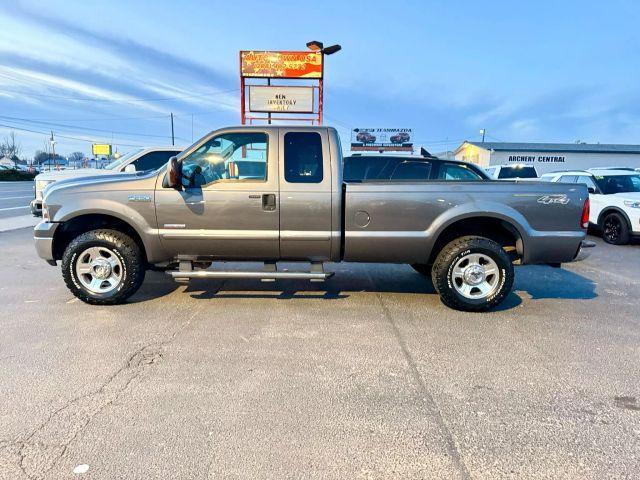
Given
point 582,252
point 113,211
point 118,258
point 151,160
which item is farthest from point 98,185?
point 582,252

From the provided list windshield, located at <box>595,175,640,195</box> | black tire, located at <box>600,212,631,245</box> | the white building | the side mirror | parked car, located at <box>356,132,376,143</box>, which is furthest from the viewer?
parked car, located at <box>356,132,376,143</box>

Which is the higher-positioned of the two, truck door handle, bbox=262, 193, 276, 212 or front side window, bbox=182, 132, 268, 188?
front side window, bbox=182, 132, 268, 188

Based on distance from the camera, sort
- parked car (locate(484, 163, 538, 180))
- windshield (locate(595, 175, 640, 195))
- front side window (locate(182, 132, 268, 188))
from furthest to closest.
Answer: parked car (locate(484, 163, 538, 180)) → windshield (locate(595, 175, 640, 195)) → front side window (locate(182, 132, 268, 188))

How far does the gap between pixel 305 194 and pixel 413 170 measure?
314cm

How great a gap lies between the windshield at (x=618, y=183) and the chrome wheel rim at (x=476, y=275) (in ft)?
24.8

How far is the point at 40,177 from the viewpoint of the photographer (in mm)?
9203

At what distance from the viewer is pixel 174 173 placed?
4.09 metres

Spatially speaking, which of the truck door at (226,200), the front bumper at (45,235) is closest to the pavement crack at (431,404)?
the truck door at (226,200)

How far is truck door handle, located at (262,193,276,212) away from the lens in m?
4.33

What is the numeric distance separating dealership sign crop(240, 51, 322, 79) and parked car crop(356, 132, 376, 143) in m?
23.5

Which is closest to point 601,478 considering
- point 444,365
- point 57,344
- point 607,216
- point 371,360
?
point 444,365

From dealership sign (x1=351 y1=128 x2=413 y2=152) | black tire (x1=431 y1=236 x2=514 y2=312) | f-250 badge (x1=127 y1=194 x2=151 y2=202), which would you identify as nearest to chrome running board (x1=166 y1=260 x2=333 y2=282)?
f-250 badge (x1=127 y1=194 x2=151 y2=202)

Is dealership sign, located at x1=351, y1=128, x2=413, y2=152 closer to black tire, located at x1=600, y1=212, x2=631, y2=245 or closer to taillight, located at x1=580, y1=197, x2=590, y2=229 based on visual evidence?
black tire, located at x1=600, y1=212, x2=631, y2=245

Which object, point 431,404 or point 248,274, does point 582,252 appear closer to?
point 431,404
